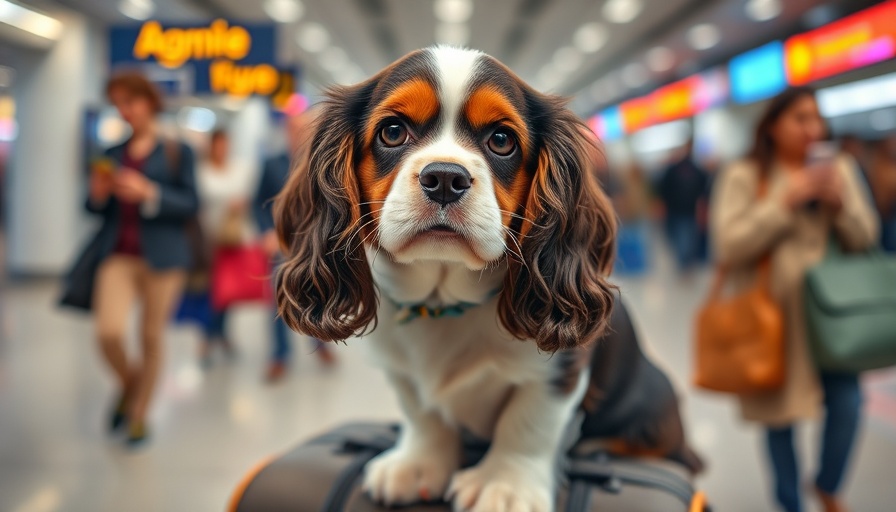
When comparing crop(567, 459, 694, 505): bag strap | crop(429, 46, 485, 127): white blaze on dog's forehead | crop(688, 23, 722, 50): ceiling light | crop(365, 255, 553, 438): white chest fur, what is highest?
crop(688, 23, 722, 50): ceiling light

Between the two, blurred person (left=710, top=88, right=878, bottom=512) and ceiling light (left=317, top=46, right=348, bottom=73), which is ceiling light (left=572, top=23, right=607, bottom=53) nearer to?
ceiling light (left=317, top=46, right=348, bottom=73)

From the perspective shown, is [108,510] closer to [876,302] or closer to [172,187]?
[172,187]

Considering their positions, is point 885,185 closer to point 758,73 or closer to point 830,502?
point 830,502

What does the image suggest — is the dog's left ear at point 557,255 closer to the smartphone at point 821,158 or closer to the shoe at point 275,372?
the smartphone at point 821,158

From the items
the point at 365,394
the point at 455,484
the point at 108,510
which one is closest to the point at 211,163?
the point at 365,394

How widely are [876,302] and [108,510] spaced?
8.81 feet

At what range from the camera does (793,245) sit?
205 cm

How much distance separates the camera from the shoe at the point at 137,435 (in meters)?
2.84

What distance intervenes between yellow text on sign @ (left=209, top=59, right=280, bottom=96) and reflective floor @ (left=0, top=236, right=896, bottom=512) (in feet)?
6.24

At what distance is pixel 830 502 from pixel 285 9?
661 centimetres

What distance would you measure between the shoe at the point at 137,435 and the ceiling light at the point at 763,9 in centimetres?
879

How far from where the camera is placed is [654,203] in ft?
34.4

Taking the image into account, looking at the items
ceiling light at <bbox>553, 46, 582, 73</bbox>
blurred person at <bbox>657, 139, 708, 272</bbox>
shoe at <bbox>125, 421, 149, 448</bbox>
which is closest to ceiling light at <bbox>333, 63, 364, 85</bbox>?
shoe at <bbox>125, 421, 149, 448</bbox>

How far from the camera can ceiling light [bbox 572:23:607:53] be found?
9.76 metres
